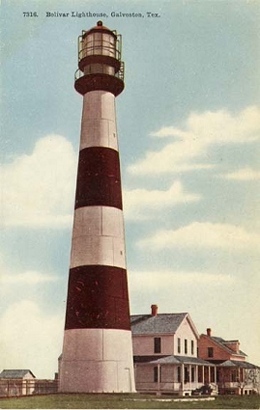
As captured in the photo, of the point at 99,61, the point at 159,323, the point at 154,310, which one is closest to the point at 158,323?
the point at 159,323

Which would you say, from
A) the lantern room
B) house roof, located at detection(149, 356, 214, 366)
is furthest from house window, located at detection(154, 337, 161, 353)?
the lantern room

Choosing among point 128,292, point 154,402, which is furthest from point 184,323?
point 154,402

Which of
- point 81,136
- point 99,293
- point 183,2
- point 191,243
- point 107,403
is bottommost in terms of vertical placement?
point 107,403

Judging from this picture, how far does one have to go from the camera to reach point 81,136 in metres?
25.4

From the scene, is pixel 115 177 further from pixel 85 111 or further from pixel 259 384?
pixel 259 384

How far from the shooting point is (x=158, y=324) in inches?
1516

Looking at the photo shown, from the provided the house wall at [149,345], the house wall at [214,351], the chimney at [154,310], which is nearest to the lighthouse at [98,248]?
the house wall at [149,345]

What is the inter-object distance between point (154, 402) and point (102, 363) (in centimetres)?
245

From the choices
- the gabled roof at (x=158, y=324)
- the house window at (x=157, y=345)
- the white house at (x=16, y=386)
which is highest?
the gabled roof at (x=158, y=324)

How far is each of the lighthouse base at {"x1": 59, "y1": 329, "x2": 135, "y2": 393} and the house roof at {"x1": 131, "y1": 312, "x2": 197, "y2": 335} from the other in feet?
47.7

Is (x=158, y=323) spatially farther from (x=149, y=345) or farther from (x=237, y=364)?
(x=237, y=364)

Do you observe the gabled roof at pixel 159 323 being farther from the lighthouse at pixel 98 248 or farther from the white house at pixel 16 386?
the lighthouse at pixel 98 248

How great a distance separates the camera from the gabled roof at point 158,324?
3794 centimetres

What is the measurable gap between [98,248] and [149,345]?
15.5m
